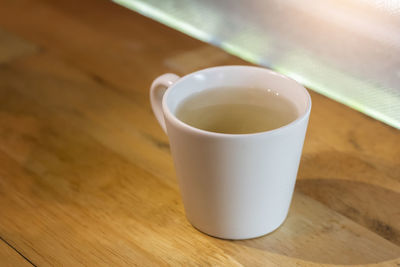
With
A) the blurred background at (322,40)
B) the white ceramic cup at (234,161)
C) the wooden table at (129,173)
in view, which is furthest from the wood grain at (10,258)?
the blurred background at (322,40)

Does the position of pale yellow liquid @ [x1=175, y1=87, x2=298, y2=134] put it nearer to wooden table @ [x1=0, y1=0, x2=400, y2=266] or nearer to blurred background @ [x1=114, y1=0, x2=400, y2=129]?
wooden table @ [x1=0, y1=0, x2=400, y2=266]

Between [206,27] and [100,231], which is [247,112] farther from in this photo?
[206,27]

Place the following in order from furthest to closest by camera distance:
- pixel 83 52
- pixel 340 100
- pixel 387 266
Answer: pixel 83 52
pixel 340 100
pixel 387 266

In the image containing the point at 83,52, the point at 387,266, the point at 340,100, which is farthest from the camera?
the point at 83,52

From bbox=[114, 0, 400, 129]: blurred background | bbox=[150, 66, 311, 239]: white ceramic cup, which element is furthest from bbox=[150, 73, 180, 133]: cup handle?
bbox=[114, 0, 400, 129]: blurred background

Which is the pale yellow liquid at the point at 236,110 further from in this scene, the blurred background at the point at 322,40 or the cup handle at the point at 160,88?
the blurred background at the point at 322,40

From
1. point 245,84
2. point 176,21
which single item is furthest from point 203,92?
point 176,21
